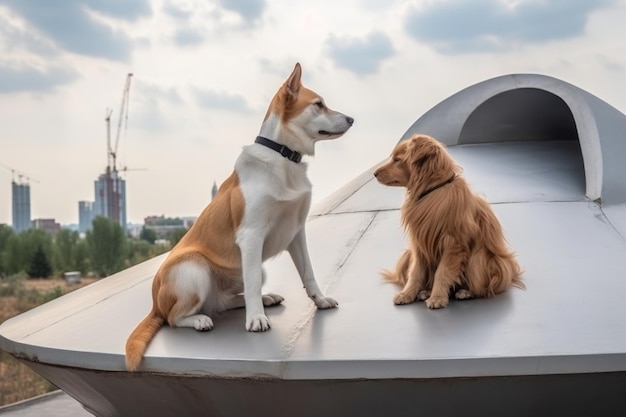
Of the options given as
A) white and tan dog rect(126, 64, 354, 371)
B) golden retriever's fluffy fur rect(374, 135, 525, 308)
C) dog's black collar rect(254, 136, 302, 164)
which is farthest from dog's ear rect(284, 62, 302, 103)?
golden retriever's fluffy fur rect(374, 135, 525, 308)

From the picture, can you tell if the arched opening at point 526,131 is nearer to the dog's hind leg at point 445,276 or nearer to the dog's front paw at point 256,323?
the dog's hind leg at point 445,276

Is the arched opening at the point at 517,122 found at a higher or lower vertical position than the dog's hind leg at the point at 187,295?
higher

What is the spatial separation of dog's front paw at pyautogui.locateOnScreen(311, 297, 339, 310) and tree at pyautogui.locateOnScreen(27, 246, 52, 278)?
1584 inches

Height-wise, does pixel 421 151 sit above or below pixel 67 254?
above

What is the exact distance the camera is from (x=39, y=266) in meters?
42.6

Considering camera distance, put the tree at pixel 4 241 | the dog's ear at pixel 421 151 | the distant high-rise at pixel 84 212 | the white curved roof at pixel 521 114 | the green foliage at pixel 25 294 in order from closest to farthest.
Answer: the dog's ear at pixel 421 151, the white curved roof at pixel 521 114, the green foliage at pixel 25 294, the tree at pixel 4 241, the distant high-rise at pixel 84 212

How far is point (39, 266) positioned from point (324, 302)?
134 ft

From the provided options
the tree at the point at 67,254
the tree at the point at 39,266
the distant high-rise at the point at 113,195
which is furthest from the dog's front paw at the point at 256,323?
the distant high-rise at the point at 113,195

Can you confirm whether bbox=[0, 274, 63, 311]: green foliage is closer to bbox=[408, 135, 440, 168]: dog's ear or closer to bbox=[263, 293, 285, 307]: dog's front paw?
bbox=[263, 293, 285, 307]: dog's front paw

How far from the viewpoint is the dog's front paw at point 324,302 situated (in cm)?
514

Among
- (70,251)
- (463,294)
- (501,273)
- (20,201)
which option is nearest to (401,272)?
(463,294)

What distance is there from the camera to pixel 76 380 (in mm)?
5328

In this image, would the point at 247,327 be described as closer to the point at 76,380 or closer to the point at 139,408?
the point at 139,408

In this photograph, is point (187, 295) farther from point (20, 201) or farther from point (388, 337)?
point (20, 201)
